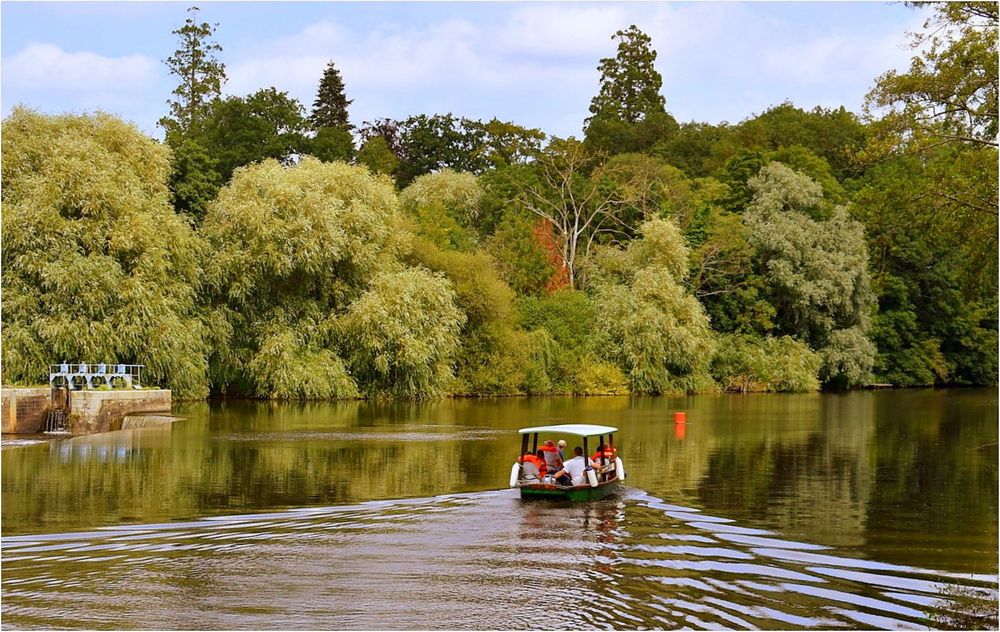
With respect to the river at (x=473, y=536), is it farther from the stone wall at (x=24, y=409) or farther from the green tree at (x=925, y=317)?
the green tree at (x=925, y=317)

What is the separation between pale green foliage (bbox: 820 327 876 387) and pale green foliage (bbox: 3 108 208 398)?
38.3 meters

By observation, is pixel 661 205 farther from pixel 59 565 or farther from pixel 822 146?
pixel 59 565

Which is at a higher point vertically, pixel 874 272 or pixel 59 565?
pixel 874 272

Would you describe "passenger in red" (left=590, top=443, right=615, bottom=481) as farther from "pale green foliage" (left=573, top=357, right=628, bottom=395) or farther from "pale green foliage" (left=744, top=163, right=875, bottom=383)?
"pale green foliage" (left=744, top=163, right=875, bottom=383)

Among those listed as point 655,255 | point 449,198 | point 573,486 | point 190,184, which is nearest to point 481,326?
point 655,255

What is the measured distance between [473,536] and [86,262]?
30.7 m

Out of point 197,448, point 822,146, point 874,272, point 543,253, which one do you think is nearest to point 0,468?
point 197,448

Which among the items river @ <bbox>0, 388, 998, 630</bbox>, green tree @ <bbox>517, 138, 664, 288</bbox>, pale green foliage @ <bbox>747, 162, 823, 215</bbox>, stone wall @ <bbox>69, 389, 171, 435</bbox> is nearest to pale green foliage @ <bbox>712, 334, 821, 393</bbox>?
pale green foliage @ <bbox>747, 162, 823, 215</bbox>

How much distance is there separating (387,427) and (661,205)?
42.1 m

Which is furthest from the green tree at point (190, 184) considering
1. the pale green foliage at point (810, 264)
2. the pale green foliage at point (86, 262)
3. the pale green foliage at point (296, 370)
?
the pale green foliage at point (810, 264)

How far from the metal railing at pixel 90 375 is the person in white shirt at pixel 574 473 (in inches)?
905

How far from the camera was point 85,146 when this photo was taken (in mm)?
45750

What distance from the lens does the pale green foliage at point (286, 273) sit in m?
49.5

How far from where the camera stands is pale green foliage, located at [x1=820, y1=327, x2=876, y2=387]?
70312mm
